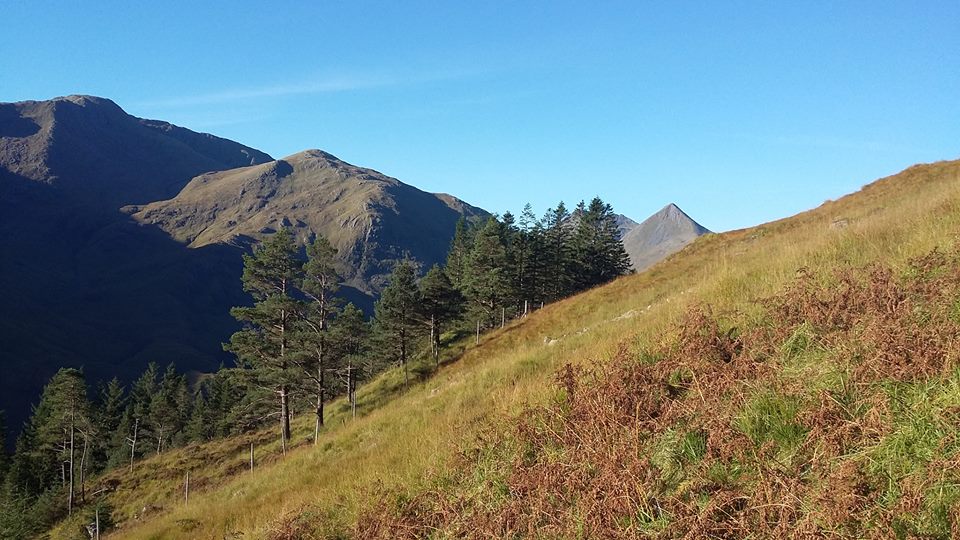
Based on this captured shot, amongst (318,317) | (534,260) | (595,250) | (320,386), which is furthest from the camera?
(595,250)

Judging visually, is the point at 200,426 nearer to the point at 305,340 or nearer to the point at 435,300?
the point at 435,300

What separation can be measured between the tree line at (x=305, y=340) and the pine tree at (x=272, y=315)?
0.23 feet

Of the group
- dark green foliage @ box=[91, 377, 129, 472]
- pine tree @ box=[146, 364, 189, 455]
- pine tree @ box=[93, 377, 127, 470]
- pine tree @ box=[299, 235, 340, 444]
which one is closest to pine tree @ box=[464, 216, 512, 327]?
pine tree @ box=[299, 235, 340, 444]

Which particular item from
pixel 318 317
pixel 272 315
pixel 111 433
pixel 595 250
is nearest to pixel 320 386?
pixel 318 317

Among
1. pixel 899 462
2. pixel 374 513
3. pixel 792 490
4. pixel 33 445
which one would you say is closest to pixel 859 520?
pixel 792 490

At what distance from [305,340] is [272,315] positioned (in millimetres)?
2369

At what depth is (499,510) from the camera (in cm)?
436

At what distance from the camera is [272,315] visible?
29.8 m

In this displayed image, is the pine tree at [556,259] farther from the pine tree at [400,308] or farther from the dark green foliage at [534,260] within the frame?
the pine tree at [400,308]

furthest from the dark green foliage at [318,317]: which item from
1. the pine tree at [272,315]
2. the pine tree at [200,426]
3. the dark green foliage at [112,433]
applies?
the dark green foliage at [112,433]

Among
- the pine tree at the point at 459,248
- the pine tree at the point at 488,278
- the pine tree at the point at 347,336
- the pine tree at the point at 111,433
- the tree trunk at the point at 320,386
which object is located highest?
the pine tree at the point at 459,248

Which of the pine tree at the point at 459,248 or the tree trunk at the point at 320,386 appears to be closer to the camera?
the tree trunk at the point at 320,386

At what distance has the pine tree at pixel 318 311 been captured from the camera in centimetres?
3034

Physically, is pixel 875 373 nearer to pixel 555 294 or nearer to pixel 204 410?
pixel 555 294
